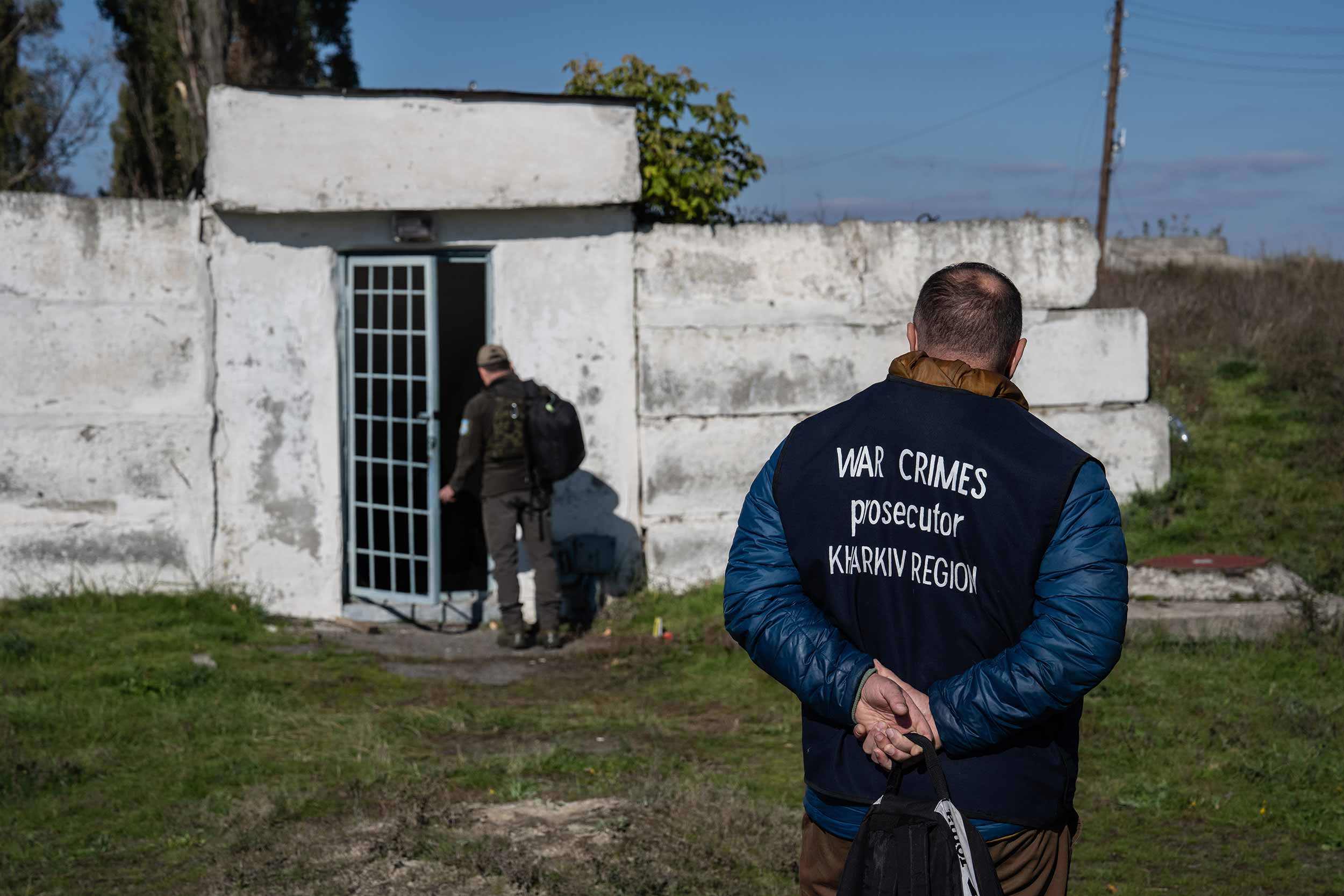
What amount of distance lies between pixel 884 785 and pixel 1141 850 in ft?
9.75

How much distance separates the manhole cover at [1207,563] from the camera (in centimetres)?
825

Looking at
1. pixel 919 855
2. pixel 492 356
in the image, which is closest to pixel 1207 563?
pixel 492 356

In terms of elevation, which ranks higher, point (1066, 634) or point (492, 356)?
point (492, 356)

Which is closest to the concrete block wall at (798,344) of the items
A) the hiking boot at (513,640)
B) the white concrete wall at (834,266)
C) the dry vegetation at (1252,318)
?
the white concrete wall at (834,266)

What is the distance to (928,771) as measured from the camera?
2523 millimetres

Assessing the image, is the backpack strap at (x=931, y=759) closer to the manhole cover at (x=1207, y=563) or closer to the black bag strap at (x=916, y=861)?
the black bag strap at (x=916, y=861)

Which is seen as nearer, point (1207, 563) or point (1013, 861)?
point (1013, 861)

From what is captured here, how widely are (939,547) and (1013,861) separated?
67cm

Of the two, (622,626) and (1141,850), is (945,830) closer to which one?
(1141,850)

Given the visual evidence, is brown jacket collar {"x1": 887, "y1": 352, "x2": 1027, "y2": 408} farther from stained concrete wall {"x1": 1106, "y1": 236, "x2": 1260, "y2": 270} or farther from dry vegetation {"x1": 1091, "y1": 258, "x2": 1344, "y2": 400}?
stained concrete wall {"x1": 1106, "y1": 236, "x2": 1260, "y2": 270}

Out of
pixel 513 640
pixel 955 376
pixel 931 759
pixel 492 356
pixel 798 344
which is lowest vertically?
pixel 513 640

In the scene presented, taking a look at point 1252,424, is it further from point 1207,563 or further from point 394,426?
point 394,426

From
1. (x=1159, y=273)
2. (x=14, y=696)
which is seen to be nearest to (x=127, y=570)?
(x=14, y=696)

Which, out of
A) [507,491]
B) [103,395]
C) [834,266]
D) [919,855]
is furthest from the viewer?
[834,266]
